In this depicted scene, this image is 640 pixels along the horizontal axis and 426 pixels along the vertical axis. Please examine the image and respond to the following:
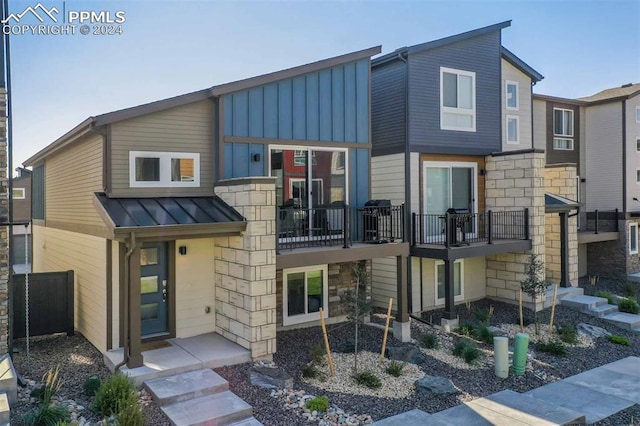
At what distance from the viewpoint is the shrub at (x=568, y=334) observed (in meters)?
10.5

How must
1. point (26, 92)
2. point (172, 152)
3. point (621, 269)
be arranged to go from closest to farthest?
point (172, 152), point (26, 92), point (621, 269)

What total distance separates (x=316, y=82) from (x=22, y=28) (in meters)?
5.57

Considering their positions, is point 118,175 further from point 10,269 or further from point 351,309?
point 351,309

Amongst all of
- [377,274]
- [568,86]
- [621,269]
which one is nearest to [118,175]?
[377,274]

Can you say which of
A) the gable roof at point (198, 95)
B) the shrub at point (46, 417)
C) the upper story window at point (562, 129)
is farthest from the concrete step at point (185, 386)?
the upper story window at point (562, 129)

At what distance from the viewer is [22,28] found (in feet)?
27.4

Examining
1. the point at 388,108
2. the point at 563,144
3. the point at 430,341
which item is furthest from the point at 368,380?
the point at 563,144

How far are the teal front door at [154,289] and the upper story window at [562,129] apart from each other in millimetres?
15267

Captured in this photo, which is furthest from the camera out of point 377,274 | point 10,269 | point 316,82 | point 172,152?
point 377,274

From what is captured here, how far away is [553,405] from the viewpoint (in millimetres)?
7145

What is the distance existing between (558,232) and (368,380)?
10.00 metres

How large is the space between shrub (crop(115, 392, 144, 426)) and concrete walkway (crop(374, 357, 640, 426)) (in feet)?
10.1

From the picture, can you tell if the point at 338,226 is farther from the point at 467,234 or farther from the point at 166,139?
the point at 467,234

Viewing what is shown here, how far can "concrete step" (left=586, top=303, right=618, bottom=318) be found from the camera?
12.7m
